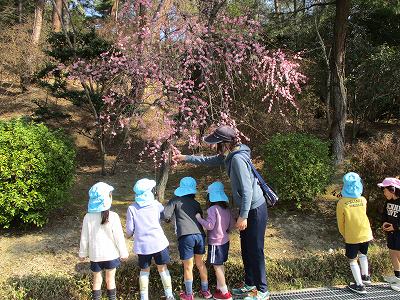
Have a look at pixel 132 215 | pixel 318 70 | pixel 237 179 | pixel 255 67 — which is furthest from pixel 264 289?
pixel 318 70

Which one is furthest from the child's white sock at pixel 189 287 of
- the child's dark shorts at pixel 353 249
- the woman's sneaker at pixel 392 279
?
the woman's sneaker at pixel 392 279

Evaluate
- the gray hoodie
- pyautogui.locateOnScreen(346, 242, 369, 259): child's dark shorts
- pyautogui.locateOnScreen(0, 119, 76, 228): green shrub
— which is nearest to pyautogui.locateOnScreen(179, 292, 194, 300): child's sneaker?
the gray hoodie

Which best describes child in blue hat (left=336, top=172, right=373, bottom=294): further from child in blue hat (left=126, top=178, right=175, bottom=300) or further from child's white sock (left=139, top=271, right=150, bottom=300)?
child's white sock (left=139, top=271, right=150, bottom=300)

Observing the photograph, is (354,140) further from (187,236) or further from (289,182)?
(187,236)

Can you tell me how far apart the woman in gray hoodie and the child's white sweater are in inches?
41.7

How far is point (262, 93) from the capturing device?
6613mm

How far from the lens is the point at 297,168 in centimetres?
529

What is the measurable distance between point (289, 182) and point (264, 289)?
6.63 ft

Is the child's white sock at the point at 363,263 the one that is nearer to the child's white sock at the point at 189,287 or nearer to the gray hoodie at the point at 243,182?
the gray hoodie at the point at 243,182

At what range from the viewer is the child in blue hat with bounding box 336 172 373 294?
3854mm

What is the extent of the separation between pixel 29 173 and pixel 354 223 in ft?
11.8

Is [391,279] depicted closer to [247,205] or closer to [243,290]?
[243,290]

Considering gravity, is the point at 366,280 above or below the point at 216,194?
below

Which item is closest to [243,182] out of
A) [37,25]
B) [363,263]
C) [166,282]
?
[166,282]
